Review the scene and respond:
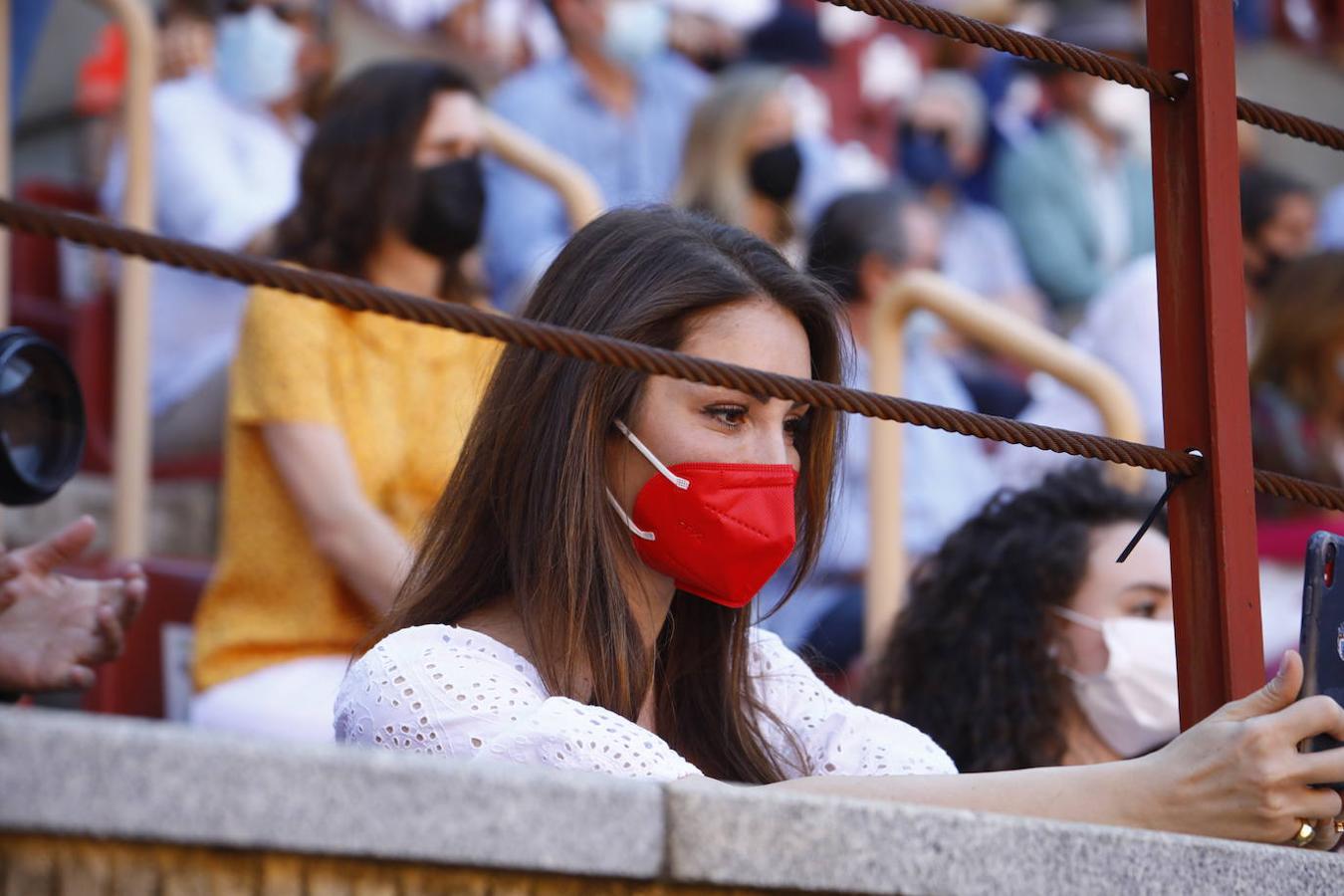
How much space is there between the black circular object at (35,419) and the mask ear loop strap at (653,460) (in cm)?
64

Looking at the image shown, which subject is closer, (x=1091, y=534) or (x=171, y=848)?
(x=171, y=848)

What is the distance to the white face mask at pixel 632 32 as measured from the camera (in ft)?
22.9

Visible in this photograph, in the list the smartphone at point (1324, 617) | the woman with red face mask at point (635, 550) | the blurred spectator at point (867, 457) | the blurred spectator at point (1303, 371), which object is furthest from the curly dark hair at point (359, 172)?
the smartphone at point (1324, 617)

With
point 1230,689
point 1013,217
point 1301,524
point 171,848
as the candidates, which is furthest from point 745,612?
point 1013,217

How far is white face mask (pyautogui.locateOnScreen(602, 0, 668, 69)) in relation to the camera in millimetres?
6984

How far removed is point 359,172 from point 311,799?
9.58 ft

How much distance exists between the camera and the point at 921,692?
3.57 metres

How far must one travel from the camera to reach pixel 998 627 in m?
3.54

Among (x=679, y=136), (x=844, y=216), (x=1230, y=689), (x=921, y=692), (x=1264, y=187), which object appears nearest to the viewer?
(x=1230, y=689)

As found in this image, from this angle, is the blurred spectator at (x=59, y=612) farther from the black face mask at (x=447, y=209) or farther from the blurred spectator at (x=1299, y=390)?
the blurred spectator at (x=1299, y=390)

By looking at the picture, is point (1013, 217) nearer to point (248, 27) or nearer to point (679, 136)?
point (679, 136)

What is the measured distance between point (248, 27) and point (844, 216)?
179cm

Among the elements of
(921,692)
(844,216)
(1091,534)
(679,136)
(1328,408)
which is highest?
(679,136)

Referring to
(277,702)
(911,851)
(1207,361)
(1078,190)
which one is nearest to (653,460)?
(1207,361)
